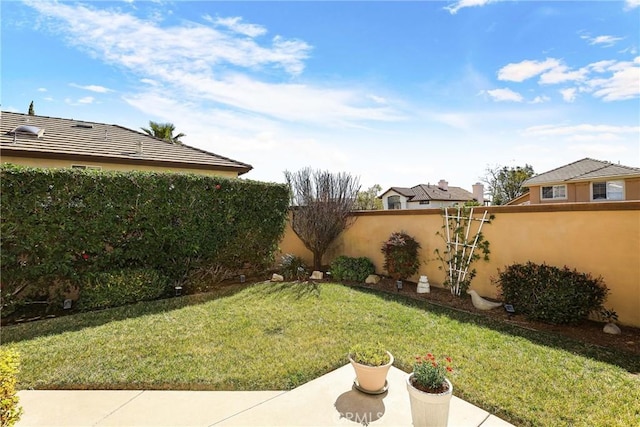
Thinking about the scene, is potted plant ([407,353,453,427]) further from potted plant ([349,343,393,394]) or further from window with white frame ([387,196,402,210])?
window with white frame ([387,196,402,210])

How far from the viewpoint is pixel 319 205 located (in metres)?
9.84

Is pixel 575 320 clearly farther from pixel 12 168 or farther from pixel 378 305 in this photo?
pixel 12 168

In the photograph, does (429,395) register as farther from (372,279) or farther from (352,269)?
(352,269)

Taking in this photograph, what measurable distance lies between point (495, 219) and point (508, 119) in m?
4.92

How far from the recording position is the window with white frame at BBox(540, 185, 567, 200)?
68.4ft

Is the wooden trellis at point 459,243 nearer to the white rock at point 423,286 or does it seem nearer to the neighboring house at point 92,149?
the white rock at point 423,286

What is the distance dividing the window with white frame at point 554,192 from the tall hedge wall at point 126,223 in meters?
22.1

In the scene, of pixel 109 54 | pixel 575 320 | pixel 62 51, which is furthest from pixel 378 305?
pixel 62 51

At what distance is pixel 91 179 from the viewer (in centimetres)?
642

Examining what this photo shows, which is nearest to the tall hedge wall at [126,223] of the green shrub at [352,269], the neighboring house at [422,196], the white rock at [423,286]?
the green shrub at [352,269]

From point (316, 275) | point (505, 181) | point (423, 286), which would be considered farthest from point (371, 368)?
point (505, 181)

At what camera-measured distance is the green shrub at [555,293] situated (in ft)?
16.1

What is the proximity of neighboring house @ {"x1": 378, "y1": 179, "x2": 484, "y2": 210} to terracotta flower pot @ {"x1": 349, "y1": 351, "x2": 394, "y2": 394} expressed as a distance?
30481 mm

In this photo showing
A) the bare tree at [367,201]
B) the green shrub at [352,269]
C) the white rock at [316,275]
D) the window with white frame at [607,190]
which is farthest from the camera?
the window with white frame at [607,190]
